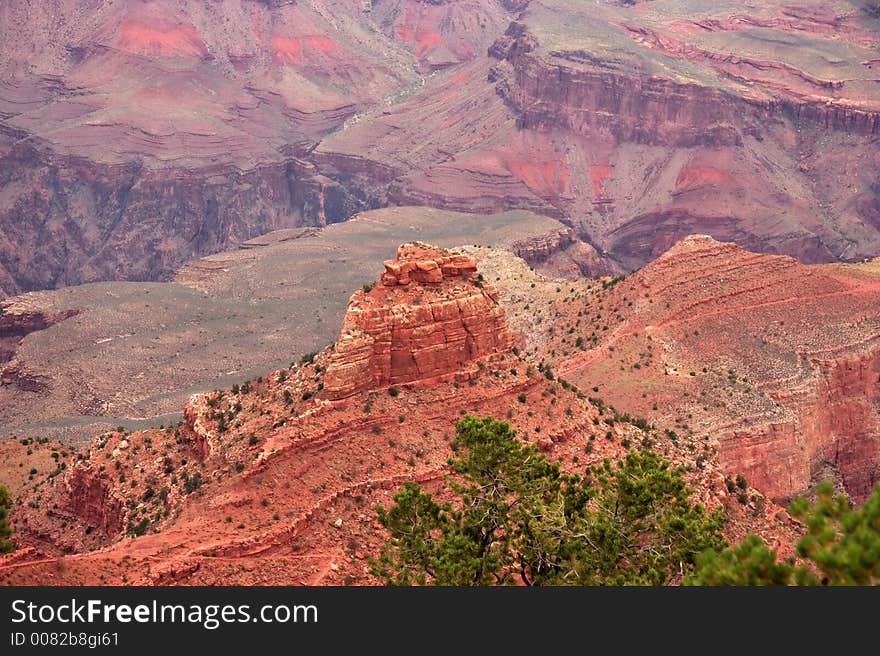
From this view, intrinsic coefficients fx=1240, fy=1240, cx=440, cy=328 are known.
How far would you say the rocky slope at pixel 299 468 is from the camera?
147ft

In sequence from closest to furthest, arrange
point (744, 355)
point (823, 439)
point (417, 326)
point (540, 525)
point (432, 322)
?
1. point (540, 525)
2. point (417, 326)
3. point (432, 322)
4. point (823, 439)
5. point (744, 355)

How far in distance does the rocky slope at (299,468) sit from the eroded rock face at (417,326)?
13cm

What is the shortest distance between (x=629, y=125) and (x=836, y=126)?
102 feet

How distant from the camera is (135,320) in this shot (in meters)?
127

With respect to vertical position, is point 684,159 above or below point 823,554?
below

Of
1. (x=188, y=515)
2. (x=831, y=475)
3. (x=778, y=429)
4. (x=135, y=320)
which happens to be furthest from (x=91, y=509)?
(x=135, y=320)

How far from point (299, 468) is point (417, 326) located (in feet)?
27.9

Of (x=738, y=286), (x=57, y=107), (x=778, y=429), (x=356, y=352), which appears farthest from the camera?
(x=57, y=107)

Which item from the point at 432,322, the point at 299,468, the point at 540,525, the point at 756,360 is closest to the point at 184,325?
the point at 756,360

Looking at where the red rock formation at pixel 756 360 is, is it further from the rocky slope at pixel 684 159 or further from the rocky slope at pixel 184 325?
the rocky slope at pixel 684 159

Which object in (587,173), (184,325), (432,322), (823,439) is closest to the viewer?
(432,322)

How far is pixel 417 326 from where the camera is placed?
5353 centimetres

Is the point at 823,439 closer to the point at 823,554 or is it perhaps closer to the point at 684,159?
the point at 823,554

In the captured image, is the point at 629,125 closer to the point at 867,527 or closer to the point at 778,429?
the point at 778,429
